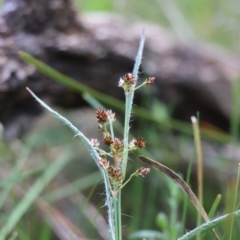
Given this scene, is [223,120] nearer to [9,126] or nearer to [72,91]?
[72,91]

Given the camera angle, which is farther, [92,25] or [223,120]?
[223,120]

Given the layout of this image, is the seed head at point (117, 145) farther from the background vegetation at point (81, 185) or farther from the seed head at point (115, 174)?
the background vegetation at point (81, 185)

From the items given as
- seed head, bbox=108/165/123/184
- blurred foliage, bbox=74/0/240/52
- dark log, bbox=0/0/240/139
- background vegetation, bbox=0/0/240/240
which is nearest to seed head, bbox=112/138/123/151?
seed head, bbox=108/165/123/184

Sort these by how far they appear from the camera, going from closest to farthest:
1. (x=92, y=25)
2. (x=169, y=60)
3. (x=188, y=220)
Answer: (x=188, y=220) < (x=92, y=25) < (x=169, y=60)

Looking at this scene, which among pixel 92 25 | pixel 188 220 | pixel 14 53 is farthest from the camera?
pixel 92 25

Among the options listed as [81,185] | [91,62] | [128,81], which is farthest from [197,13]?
[128,81]

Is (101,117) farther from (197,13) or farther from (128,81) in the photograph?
(197,13)

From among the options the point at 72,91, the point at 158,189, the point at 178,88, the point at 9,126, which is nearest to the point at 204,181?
the point at 158,189

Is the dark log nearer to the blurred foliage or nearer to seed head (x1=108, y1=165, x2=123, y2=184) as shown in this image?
seed head (x1=108, y1=165, x2=123, y2=184)
